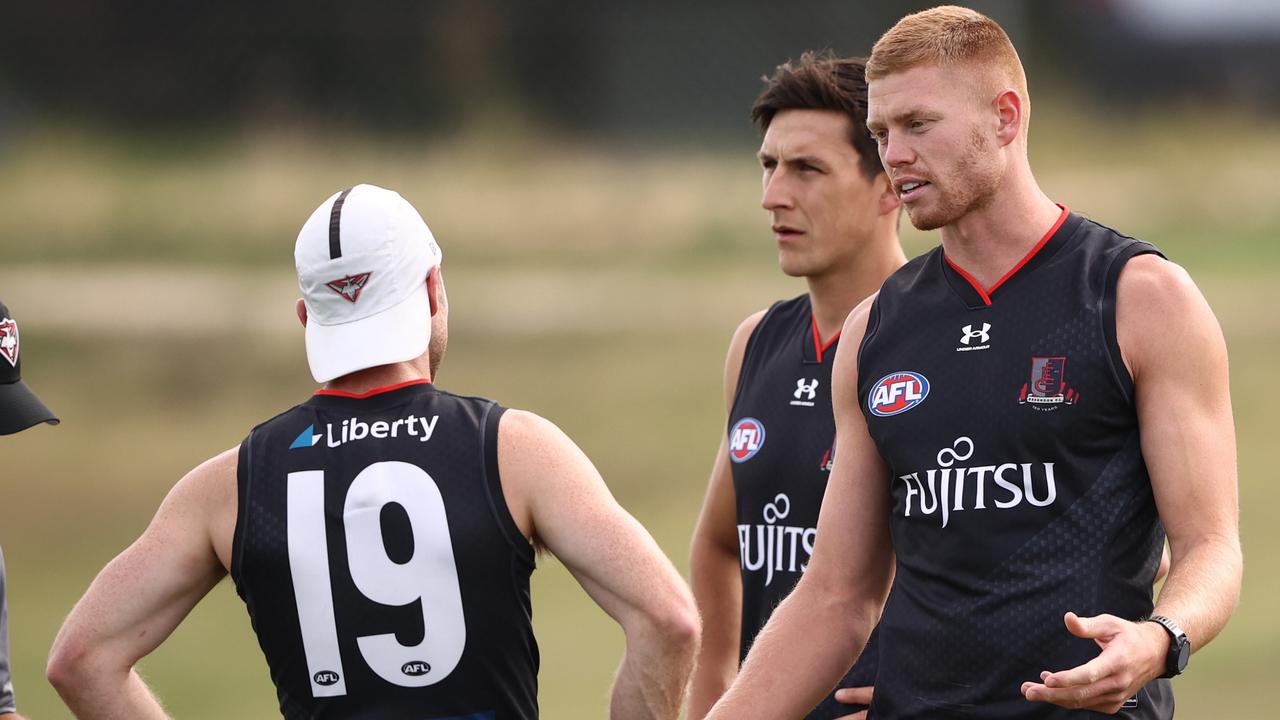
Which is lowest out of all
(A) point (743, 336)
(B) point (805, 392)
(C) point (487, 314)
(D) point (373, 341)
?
(C) point (487, 314)

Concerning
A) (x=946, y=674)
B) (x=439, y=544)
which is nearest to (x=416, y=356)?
(x=439, y=544)

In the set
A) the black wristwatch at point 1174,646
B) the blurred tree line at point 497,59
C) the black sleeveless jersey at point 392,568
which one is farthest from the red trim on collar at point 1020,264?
the blurred tree line at point 497,59

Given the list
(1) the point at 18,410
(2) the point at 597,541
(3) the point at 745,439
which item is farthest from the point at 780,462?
(1) the point at 18,410

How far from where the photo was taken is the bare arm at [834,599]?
358 centimetres

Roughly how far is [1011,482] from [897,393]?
322mm

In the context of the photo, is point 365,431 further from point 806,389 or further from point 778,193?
point 778,193

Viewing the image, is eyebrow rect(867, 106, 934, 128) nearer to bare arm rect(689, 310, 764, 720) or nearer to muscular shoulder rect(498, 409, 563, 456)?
muscular shoulder rect(498, 409, 563, 456)

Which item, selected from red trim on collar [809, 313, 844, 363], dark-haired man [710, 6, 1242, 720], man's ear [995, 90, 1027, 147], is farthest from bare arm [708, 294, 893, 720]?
red trim on collar [809, 313, 844, 363]

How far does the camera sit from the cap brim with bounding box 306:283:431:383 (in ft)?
11.8

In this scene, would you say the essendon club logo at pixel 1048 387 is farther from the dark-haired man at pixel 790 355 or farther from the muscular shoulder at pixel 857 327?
the dark-haired man at pixel 790 355

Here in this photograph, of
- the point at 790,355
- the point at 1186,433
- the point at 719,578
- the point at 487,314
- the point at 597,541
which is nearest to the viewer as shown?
the point at 1186,433

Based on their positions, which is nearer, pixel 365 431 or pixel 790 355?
pixel 365 431

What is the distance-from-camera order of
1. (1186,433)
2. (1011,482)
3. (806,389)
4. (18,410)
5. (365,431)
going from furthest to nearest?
(806,389), (18,410), (365,431), (1011,482), (1186,433)

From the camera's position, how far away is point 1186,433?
3.17 m
